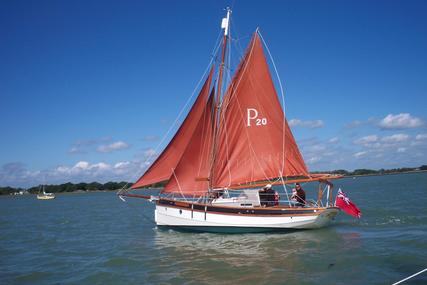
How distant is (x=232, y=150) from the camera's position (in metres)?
26.0

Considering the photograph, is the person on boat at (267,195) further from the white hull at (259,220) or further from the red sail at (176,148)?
the red sail at (176,148)

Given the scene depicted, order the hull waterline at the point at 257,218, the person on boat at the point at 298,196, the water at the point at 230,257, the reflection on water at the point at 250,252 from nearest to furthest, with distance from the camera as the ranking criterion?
the water at the point at 230,257 → the reflection on water at the point at 250,252 → the hull waterline at the point at 257,218 → the person on boat at the point at 298,196

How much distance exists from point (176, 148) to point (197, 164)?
1.73 meters

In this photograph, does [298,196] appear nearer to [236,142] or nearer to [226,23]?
[236,142]

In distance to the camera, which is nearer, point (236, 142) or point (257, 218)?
point (257, 218)

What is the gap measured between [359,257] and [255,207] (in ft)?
26.1

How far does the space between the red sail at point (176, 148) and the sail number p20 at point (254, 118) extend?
9.86 ft

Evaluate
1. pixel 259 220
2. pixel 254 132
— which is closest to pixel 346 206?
pixel 259 220

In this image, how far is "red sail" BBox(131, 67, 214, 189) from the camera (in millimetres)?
26188

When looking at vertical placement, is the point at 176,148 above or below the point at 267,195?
above

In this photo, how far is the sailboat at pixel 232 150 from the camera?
83.9 ft

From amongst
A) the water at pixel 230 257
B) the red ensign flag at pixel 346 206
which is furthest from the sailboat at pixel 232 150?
the water at pixel 230 257

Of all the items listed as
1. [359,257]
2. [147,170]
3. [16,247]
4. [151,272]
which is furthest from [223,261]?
[16,247]

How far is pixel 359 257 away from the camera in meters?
16.9
